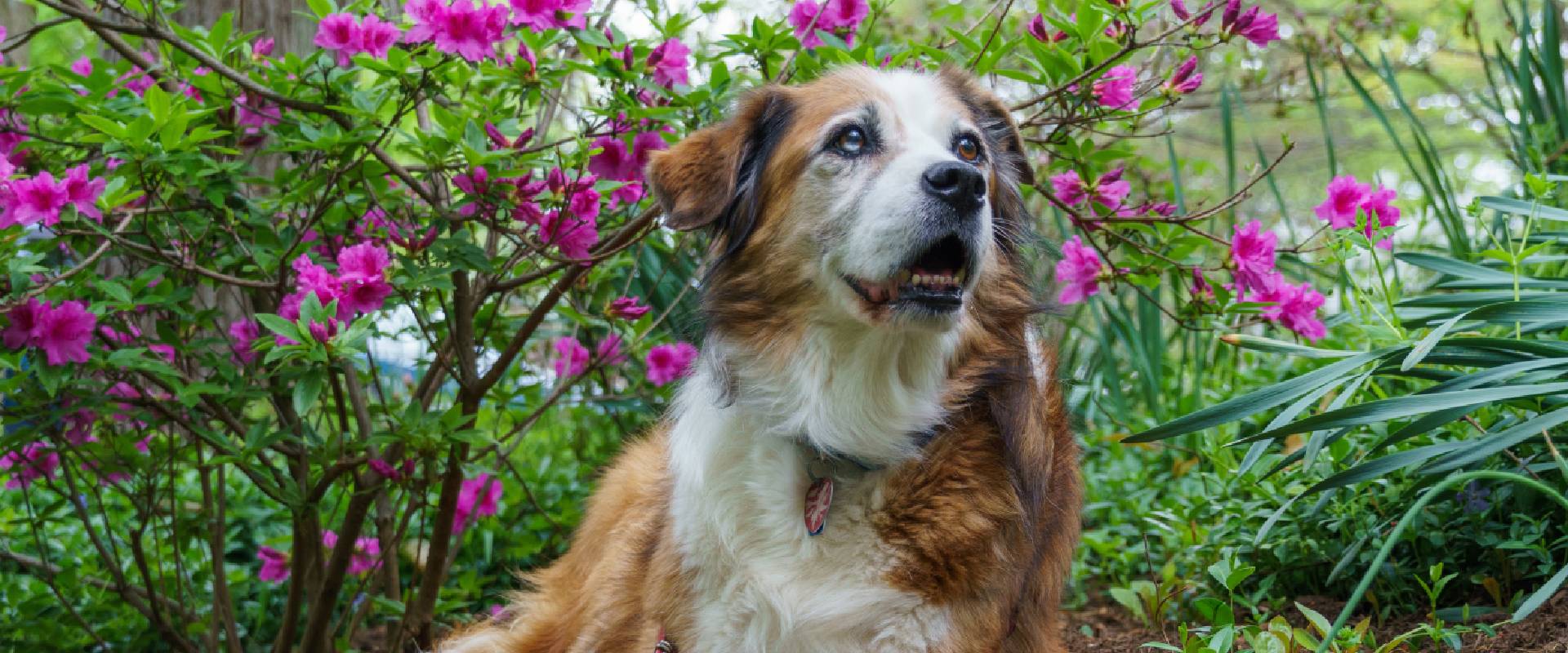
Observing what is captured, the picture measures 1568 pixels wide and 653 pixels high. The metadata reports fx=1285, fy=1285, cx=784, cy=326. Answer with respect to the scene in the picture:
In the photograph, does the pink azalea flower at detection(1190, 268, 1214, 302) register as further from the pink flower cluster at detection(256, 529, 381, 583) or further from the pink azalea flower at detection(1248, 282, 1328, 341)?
the pink flower cluster at detection(256, 529, 381, 583)

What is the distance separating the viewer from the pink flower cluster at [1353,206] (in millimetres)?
2816

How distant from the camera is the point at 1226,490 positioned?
10.9 feet

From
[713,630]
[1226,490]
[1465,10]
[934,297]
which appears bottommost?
[1226,490]

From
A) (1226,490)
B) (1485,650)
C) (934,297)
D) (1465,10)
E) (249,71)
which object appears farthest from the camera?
(1465,10)

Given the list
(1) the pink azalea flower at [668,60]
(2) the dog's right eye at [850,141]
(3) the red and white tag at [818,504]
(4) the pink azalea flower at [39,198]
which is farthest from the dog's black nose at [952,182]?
(4) the pink azalea flower at [39,198]

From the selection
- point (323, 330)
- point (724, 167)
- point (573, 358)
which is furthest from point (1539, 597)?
point (573, 358)

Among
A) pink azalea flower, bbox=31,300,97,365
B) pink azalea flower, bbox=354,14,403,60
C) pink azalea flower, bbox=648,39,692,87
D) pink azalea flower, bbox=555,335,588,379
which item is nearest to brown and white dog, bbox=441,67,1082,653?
pink azalea flower, bbox=648,39,692,87

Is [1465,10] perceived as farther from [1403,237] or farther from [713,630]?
[713,630]

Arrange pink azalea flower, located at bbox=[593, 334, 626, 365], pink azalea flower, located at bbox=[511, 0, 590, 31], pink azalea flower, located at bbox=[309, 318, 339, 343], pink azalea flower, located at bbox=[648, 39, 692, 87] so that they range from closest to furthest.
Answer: pink azalea flower, located at bbox=[309, 318, 339, 343] < pink azalea flower, located at bbox=[511, 0, 590, 31] < pink azalea flower, located at bbox=[648, 39, 692, 87] < pink azalea flower, located at bbox=[593, 334, 626, 365]

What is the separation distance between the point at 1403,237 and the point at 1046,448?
424 centimetres

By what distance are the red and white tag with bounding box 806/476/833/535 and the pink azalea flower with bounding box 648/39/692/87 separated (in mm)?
949

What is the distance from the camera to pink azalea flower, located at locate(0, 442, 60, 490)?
3075 mm

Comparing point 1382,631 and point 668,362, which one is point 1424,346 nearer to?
point 1382,631

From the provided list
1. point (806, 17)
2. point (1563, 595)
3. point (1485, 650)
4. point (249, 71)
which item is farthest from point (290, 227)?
point (1563, 595)
